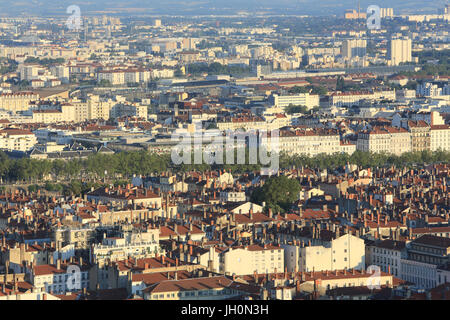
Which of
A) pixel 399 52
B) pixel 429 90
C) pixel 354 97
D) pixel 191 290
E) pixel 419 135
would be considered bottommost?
pixel 399 52

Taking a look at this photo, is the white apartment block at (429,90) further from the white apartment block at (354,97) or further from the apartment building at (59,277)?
the apartment building at (59,277)

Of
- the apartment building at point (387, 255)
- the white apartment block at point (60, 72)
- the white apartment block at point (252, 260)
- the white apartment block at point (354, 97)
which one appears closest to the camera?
the white apartment block at point (252, 260)

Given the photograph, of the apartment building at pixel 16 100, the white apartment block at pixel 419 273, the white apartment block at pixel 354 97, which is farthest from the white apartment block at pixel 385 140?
the white apartment block at pixel 419 273

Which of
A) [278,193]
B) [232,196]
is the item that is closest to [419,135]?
[232,196]

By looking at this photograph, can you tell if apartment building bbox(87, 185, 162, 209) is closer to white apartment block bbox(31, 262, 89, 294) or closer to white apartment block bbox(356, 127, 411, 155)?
white apartment block bbox(31, 262, 89, 294)

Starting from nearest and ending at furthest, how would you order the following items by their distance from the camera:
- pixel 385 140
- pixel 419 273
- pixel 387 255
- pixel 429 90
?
pixel 419 273
pixel 387 255
pixel 385 140
pixel 429 90

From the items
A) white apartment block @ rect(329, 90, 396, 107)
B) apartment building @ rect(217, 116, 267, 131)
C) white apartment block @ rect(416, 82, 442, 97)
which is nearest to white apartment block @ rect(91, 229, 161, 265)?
apartment building @ rect(217, 116, 267, 131)

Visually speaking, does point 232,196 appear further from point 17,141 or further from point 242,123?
point 242,123

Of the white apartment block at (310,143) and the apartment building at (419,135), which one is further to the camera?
the apartment building at (419,135)

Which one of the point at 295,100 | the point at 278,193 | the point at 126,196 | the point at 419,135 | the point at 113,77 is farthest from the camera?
the point at 113,77
